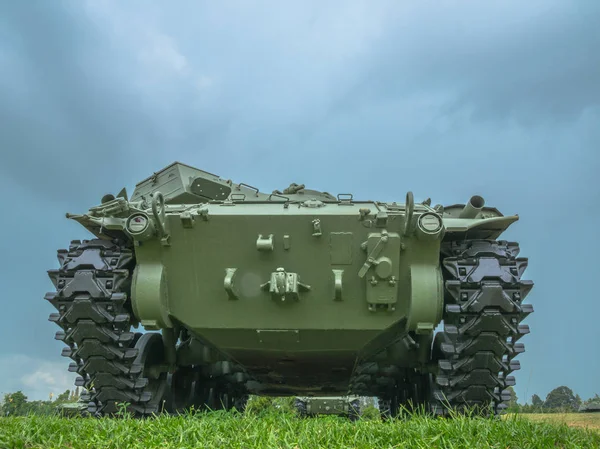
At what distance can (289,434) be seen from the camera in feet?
15.5

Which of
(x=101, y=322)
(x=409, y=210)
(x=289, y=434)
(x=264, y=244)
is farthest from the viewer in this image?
(x=101, y=322)

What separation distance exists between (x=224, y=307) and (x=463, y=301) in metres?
2.71

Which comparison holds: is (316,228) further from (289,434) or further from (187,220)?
(289,434)

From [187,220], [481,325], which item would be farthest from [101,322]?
[481,325]

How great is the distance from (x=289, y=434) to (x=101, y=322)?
11.3 ft

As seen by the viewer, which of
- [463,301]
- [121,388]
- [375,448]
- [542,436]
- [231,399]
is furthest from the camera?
[231,399]

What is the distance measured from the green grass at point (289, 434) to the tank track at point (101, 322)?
1991 mm

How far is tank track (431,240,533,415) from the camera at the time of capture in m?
7.16

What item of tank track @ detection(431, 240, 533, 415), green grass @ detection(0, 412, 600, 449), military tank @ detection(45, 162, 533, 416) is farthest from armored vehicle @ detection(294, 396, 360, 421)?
green grass @ detection(0, 412, 600, 449)

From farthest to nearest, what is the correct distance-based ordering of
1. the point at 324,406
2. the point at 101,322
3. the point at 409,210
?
1. the point at 324,406
2. the point at 101,322
3. the point at 409,210

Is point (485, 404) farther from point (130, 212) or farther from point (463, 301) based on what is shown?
point (130, 212)

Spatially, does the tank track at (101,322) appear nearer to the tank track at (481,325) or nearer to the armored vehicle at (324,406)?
the tank track at (481,325)

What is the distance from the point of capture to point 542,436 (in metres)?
4.70

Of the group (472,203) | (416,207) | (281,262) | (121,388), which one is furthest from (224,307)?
(472,203)
